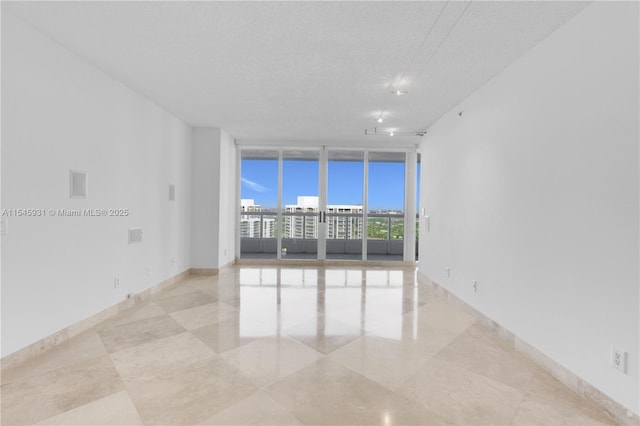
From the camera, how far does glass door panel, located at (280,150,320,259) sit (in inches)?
268

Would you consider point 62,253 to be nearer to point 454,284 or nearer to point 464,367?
point 464,367

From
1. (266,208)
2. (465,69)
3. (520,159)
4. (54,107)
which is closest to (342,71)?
(465,69)

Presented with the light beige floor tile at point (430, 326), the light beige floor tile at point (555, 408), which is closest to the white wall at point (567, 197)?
the light beige floor tile at point (555, 408)

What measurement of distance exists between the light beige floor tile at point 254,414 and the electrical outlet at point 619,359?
6.46 feet

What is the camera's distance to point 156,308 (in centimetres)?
372

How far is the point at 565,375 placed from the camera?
2.22 meters

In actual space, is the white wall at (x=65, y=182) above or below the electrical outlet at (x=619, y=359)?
above

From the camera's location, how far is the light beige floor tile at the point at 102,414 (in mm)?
1722

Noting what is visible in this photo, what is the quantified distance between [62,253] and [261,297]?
2.27m

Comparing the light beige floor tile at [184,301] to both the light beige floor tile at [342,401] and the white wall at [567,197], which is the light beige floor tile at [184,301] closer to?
the light beige floor tile at [342,401]

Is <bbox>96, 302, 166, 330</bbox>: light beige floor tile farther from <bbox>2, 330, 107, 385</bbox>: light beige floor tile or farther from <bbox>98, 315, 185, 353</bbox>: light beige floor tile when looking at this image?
<bbox>2, 330, 107, 385</bbox>: light beige floor tile

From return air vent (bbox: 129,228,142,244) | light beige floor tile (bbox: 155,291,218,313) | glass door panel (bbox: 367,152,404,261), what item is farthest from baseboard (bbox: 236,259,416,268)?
return air vent (bbox: 129,228,142,244)

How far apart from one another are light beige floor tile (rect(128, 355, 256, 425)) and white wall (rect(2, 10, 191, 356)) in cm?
123

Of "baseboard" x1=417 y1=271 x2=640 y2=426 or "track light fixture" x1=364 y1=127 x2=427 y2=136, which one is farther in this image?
"track light fixture" x1=364 y1=127 x2=427 y2=136
